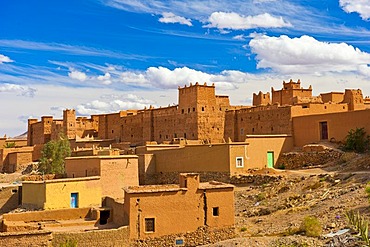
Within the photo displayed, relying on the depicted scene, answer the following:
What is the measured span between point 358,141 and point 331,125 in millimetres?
2487

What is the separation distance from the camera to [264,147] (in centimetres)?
2966

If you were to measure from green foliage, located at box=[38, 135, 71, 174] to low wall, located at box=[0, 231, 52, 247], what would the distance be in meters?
22.7

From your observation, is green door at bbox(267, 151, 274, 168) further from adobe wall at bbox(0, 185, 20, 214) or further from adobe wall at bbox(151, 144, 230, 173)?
adobe wall at bbox(0, 185, 20, 214)

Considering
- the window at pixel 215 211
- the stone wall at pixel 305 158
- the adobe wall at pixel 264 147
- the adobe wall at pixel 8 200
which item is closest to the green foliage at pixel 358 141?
the stone wall at pixel 305 158

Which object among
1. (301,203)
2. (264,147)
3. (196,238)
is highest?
(264,147)

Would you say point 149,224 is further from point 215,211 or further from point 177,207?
point 215,211

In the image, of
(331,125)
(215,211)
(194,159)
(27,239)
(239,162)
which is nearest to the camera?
(27,239)

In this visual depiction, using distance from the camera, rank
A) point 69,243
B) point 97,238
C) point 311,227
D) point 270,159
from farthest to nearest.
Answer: point 270,159 < point 311,227 < point 97,238 < point 69,243

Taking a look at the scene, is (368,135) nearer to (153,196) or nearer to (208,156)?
(208,156)

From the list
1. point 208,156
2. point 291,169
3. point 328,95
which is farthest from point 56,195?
point 328,95

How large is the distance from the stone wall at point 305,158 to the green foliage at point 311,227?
11057 millimetres

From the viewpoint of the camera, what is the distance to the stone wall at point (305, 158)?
2822 centimetres

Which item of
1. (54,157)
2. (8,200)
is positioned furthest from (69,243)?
(54,157)

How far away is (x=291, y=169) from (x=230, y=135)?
10.6 meters
